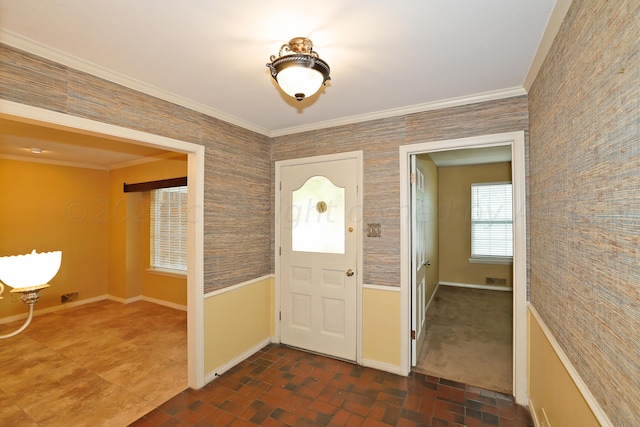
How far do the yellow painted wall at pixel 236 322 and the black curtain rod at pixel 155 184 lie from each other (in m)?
2.24

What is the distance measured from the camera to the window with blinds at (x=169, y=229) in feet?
15.4

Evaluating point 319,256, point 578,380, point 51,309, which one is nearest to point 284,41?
point 319,256

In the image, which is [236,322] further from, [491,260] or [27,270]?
[491,260]

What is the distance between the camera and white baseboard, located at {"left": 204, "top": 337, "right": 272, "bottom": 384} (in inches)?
104

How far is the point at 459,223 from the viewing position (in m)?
6.23

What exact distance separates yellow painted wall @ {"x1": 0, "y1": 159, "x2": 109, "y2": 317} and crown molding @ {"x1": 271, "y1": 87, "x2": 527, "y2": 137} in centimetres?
416

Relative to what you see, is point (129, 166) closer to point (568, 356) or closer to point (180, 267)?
point (180, 267)

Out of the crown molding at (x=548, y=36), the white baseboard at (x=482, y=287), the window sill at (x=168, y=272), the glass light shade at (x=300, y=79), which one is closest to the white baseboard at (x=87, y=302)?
the window sill at (x=168, y=272)

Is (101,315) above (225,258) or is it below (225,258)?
below

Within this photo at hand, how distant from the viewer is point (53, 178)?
15.3 feet

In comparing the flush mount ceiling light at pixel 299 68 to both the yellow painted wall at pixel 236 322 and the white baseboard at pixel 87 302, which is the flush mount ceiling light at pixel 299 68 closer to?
the yellow painted wall at pixel 236 322

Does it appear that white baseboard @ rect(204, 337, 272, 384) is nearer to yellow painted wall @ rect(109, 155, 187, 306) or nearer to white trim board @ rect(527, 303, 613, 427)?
yellow painted wall @ rect(109, 155, 187, 306)

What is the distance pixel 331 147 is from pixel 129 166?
4.11 m

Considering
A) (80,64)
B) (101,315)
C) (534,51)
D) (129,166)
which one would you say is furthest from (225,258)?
(129,166)
